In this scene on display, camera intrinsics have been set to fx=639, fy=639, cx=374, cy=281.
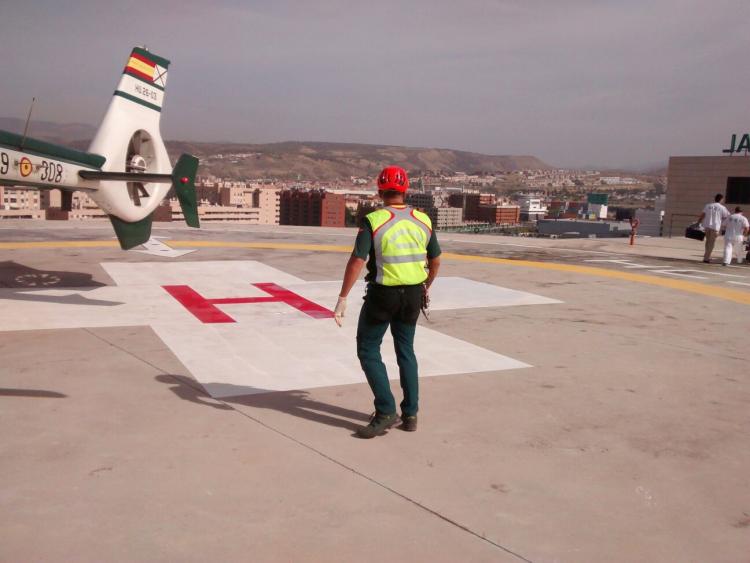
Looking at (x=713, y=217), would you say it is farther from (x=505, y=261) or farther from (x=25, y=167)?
(x=25, y=167)

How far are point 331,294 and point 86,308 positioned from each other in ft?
12.4

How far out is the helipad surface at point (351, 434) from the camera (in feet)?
10.9

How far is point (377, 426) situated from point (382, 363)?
1.52 feet

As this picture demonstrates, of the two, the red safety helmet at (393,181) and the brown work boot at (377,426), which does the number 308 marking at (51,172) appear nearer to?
the red safety helmet at (393,181)

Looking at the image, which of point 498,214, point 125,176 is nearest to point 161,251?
point 125,176

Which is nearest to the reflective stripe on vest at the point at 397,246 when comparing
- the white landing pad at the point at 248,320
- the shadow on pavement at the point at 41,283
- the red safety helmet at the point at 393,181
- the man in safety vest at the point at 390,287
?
the man in safety vest at the point at 390,287

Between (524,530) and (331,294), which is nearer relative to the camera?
(524,530)

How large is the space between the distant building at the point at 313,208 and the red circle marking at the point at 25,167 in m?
93.8

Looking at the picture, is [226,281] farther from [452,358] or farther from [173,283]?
[452,358]

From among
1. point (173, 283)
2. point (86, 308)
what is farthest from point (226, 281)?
point (86, 308)

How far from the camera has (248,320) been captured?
337 inches

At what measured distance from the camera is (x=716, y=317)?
31.4ft

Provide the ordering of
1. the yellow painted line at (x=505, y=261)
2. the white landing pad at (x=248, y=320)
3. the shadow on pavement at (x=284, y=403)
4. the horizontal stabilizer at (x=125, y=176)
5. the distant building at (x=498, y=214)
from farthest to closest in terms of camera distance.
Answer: the distant building at (x=498, y=214)
the yellow painted line at (x=505, y=261)
the horizontal stabilizer at (x=125, y=176)
the white landing pad at (x=248, y=320)
the shadow on pavement at (x=284, y=403)

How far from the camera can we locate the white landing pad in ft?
20.8
